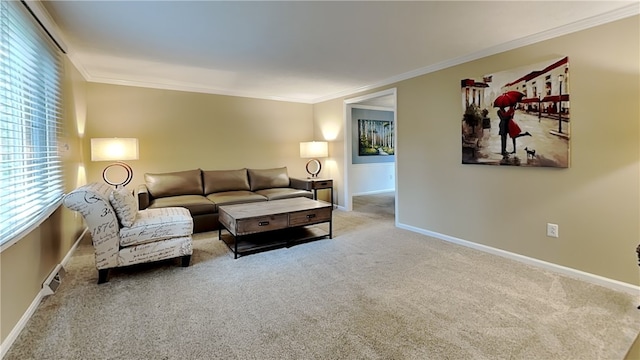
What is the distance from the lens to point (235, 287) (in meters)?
2.60

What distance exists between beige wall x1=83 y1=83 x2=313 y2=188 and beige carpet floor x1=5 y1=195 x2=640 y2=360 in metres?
2.03

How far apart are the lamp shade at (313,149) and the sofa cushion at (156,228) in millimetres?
2960

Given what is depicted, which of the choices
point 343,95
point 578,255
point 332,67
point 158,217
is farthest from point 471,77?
point 158,217

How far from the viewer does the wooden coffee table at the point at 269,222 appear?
3318 mm

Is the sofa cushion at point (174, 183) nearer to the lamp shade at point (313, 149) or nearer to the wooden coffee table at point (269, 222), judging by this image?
the wooden coffee table at point (269, 222)

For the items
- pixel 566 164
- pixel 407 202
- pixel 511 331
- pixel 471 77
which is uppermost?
pixel 471 77

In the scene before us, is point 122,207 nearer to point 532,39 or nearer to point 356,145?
point 532,39

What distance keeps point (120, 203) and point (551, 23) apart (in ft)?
13.2

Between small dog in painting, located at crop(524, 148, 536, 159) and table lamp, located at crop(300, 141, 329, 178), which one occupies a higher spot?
table lamp, located at crop(300, 141, 329, 178)

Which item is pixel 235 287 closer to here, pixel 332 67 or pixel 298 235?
pixel 298 235

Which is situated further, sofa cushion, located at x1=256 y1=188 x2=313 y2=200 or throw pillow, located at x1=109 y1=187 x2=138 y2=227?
sofa cushion, located at x1=256 y1=188 x2=313 y2=200

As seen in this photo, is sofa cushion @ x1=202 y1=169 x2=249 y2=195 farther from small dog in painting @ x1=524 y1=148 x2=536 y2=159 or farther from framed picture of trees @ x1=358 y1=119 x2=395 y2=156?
small dog in painting @ x1=524 y1=148 x2=536 y2=159

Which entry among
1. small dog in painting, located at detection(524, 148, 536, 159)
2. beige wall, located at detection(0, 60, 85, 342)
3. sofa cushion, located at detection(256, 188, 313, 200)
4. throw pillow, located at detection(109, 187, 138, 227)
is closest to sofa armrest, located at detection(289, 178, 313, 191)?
sofa cushion, located at detection(256, 188, 313, 200)

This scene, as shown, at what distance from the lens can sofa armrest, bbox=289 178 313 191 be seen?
17.5 feet
